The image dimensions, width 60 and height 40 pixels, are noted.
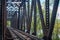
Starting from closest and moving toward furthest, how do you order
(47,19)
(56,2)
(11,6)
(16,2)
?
(56,2) → (47,19) → (11,6) → (16,2)

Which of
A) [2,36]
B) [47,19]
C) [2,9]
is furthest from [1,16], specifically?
[47,19]

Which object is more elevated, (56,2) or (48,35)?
(56,2)

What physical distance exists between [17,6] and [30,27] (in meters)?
8.14

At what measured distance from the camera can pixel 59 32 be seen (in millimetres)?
15062

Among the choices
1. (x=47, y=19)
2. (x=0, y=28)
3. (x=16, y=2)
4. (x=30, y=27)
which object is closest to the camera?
(x=0, y=28)

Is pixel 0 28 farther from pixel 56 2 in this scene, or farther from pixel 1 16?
pixel 56 2

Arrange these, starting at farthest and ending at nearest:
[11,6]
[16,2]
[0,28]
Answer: [16,2], [11,6], [0,28]

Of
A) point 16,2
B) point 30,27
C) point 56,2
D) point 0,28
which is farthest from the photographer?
point 16,2

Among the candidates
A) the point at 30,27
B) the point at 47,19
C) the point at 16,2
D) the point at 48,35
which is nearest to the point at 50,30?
the point at 48,35

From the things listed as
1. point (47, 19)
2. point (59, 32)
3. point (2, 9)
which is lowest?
point (59, 32)

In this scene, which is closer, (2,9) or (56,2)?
(2,9)

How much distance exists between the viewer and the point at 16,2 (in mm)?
21719

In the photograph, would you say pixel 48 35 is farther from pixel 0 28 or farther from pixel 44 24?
pixel 0 28

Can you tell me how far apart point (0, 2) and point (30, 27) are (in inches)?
427
